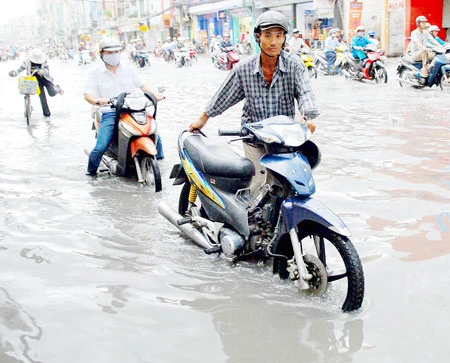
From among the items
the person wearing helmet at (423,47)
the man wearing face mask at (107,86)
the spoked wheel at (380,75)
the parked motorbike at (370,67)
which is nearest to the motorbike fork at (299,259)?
the man wearing face mask at (107,86)

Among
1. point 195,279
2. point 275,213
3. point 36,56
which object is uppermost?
point 36,56

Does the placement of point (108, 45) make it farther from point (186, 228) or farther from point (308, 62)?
point (308, 62)

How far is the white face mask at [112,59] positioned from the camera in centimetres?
601

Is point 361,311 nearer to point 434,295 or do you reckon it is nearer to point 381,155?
point 434,295

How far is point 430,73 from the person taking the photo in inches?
476

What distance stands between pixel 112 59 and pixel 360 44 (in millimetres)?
10262

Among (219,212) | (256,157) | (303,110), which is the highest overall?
(303,110)

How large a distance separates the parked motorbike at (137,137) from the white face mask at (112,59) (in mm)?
481

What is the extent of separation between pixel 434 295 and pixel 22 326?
222 centimetres

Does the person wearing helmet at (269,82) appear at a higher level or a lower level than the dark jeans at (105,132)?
higher

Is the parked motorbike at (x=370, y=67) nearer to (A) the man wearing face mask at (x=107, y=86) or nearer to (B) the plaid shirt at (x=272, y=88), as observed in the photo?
(A) the man wearing face mask at (x=107, y=86)

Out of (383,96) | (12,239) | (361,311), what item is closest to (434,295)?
(361,311)

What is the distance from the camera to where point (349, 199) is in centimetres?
498

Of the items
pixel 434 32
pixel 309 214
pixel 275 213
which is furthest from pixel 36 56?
pixel 309 214
